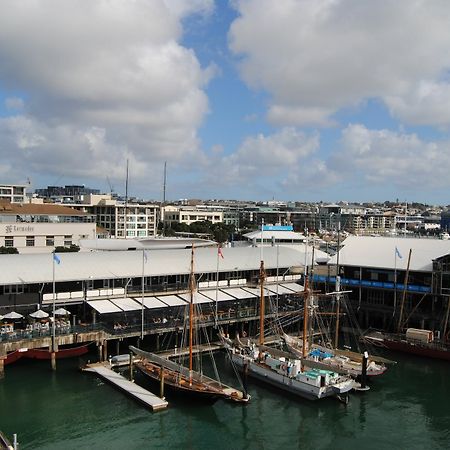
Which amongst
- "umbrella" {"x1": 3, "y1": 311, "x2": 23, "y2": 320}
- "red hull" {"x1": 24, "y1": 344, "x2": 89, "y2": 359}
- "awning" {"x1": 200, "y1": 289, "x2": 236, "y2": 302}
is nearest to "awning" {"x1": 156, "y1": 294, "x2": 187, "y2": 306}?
"awning" {"x1": 200, "y1": 289, "x2": 236, "y2": 302}

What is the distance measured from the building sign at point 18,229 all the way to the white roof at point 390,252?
55.6m

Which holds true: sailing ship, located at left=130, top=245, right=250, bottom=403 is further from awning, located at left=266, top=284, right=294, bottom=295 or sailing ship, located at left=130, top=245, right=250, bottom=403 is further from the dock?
awning, located at left=266, top=284, right=294, bottom=295

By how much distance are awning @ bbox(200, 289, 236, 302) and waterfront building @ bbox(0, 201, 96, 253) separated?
4736 centimetres

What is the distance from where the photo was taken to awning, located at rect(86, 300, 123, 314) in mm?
49912

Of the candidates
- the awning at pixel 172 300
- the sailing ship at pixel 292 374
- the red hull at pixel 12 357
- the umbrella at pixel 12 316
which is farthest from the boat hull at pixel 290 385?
the umbrella at pixel 12 316

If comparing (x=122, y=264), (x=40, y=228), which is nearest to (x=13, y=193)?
(x=40, y=228)

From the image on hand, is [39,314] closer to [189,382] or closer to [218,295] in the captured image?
[189,382]

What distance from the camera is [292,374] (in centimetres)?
4353

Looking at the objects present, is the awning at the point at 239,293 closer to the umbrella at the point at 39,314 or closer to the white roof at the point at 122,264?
the white roof at the point at 122,264

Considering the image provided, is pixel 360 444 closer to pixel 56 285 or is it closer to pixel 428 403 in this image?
pixel 428 403

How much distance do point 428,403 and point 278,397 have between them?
12.0 metres

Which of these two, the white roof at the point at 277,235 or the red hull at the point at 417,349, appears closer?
the red hull at the point at 417,349

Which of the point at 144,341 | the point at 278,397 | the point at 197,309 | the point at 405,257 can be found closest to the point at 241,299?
the point at 197,309

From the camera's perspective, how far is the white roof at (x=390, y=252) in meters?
64.8
